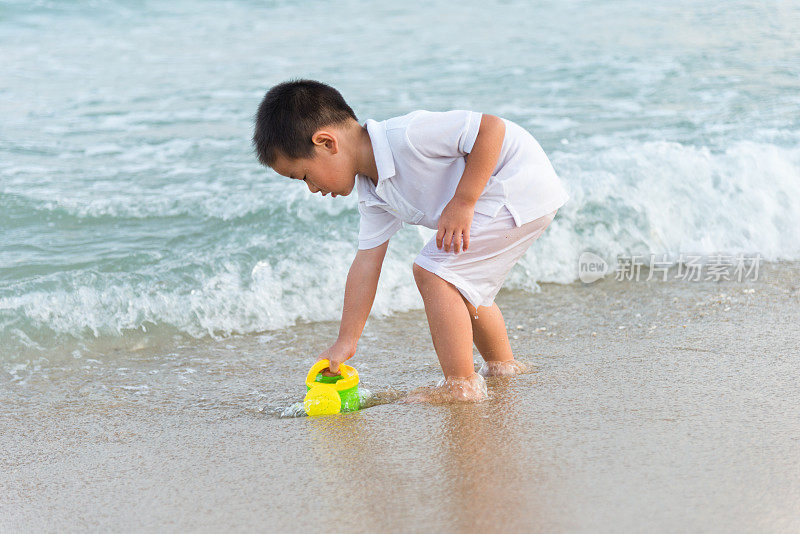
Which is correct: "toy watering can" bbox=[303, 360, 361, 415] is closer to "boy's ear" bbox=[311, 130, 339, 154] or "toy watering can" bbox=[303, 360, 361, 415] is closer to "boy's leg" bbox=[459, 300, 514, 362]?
"boy's leg" bbox=[459, 300, 514, 362]

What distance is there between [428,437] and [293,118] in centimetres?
100

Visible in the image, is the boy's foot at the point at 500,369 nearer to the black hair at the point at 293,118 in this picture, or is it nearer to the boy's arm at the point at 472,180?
the boy's arm at the point at 472,180

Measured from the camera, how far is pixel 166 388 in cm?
306

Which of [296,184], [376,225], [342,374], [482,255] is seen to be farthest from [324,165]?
[296,184]

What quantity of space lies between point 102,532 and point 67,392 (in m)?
1.24

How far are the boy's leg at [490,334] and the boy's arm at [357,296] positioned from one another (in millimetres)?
337

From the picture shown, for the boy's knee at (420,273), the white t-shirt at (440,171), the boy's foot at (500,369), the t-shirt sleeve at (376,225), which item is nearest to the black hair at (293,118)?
the white t-shirt at (440,171)

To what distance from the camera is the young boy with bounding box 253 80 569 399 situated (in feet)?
7.88

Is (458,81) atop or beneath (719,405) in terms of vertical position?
atop

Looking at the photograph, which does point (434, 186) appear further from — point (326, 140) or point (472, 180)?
point (326, 140)

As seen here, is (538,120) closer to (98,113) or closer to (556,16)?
(98,113)

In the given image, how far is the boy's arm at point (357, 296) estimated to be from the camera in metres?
2.70

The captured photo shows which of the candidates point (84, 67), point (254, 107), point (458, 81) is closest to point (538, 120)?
point (458, 81)

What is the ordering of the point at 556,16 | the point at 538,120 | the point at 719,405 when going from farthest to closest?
the point at 556,16 < the point at 538,120 < the point at 719,405
